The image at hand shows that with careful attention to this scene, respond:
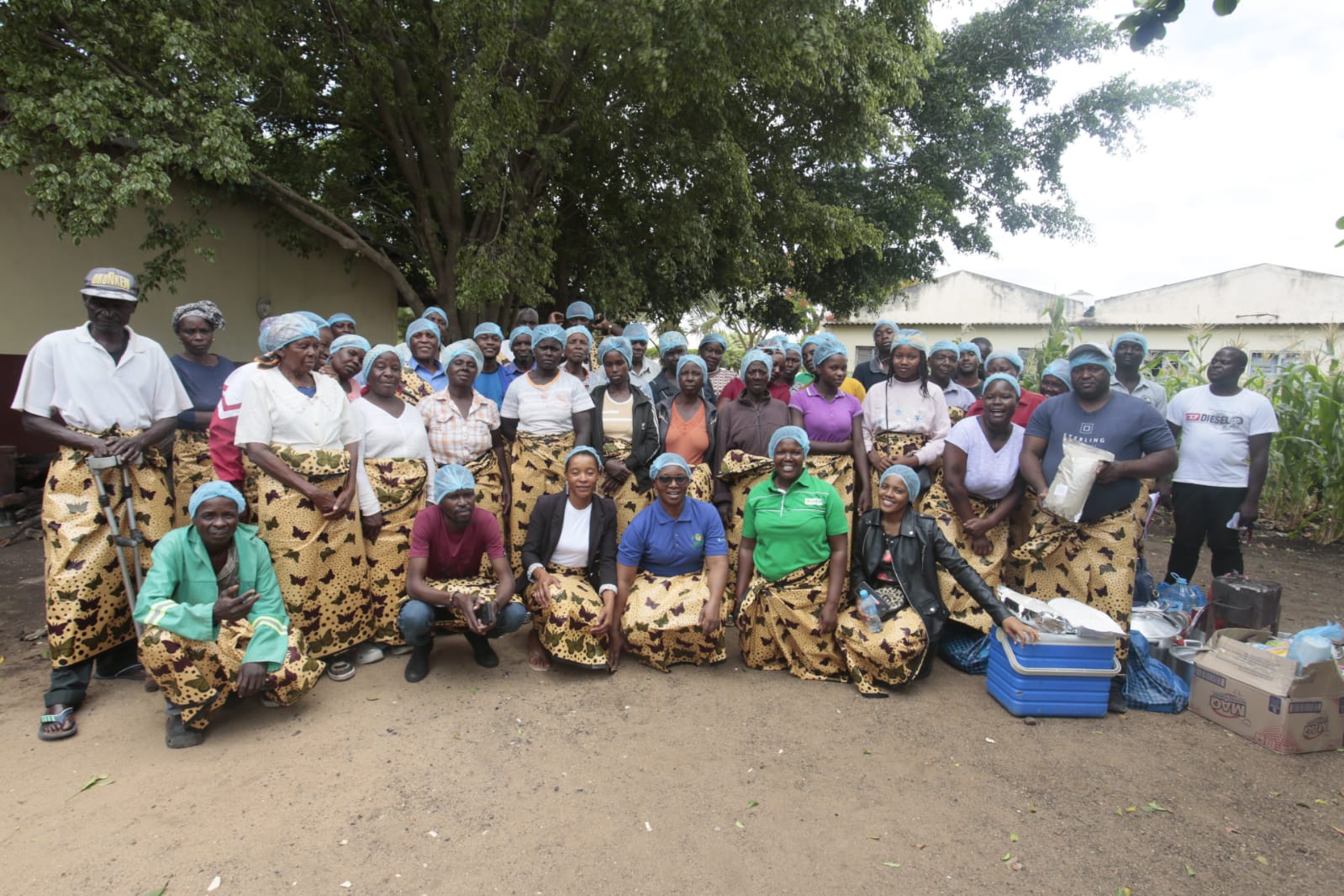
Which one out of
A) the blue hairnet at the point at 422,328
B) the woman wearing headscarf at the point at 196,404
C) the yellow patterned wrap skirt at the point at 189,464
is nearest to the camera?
the woman wearing headscarf at the point at 196,404

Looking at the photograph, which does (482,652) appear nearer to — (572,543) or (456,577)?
(456,577)

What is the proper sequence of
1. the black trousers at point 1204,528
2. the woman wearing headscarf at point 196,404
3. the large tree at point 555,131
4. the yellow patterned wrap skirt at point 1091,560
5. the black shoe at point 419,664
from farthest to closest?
1. the large tree at point 555,131
2. the black trousers at point 1204,528
3. the woman wearing headscarf at point 196,404
4. the black shoe at point 419,664
5. the yellow patterned wrap skirt at point 1091,560

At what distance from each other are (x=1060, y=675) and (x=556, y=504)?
2.81m

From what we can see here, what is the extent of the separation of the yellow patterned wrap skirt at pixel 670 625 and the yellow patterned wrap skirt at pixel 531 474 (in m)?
0.91

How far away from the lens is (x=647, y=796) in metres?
3.10

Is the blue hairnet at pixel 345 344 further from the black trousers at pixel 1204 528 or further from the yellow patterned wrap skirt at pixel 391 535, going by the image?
the black trousers at pixel 1204 528

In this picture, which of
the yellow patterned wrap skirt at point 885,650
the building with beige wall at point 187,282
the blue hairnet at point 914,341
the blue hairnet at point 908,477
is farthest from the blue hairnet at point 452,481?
the building with beige wall at point 187,282

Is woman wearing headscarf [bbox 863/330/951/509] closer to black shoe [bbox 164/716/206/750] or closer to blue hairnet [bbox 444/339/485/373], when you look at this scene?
blue hairnet [bbox 444/339/485/373]

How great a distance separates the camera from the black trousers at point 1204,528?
490cm

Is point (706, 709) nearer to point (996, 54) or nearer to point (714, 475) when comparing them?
point (714, 475)

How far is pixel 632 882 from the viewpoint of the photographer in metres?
2.59

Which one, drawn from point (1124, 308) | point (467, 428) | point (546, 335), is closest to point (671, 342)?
point (546, 335)

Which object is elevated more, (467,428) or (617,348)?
(617,348)

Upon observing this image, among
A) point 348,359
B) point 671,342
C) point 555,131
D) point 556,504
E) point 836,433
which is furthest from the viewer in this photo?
point 555,131
